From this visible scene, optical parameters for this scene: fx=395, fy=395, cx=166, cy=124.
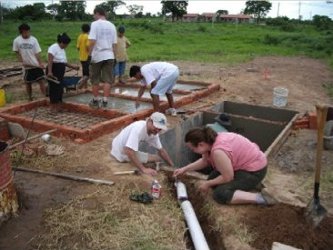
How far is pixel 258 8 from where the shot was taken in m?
66.9

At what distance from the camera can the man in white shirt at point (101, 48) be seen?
287 inches

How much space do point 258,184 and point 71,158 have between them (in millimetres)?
2580

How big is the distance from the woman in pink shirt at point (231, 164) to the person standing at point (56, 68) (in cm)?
426

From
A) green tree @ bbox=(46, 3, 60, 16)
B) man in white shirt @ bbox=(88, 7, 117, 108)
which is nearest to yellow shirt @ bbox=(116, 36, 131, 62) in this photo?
man in white shirt @ bbox=(88, 7, 117, 108)

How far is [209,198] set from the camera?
4.46 meters

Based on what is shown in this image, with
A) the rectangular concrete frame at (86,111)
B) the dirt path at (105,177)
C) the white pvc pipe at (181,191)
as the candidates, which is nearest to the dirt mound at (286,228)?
the dirt path at (105,177)

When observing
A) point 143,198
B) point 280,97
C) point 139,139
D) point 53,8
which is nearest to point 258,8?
point 53,8

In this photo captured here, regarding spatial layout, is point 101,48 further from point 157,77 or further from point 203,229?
point 203,229

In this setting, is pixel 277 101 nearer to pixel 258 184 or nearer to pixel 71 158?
pixel 258 184

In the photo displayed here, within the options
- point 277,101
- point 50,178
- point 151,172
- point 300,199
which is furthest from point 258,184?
point 277,101

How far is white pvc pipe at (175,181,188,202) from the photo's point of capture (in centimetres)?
438

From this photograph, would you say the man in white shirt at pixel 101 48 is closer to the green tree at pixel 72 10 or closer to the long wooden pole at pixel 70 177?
the long wooden pole at pixel 70 177

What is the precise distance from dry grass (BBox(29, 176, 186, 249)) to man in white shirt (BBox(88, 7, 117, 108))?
3.54 m

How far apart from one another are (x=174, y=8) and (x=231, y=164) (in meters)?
59.5
